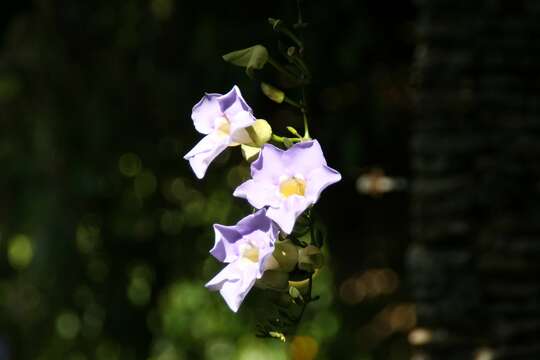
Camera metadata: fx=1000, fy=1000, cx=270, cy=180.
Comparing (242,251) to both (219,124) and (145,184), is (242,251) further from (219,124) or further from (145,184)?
(145,184)

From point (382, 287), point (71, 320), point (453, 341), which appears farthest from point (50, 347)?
point (453, 341)

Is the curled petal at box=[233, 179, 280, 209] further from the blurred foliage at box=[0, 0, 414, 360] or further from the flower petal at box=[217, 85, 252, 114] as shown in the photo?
the blurred foliage at box=[0, 0, 414, 360]

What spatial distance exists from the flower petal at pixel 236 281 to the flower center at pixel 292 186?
7 cm

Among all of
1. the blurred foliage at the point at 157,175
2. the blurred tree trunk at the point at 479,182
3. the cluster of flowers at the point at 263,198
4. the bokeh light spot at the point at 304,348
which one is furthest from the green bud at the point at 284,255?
the bokeh light spot at the point at 304,348

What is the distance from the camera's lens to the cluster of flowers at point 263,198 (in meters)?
0.80

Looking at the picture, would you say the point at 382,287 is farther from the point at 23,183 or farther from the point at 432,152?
the point at 432,152

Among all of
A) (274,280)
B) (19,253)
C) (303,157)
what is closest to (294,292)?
(274,280)

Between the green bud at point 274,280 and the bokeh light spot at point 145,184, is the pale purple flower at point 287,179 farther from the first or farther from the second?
the bokeh light spot at point 145,184

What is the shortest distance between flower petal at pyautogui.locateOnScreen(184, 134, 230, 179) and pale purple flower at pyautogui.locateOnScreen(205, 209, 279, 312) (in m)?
0.06

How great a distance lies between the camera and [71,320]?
3066 mm

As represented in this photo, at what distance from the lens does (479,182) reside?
1819 millimetres

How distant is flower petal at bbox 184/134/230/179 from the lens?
2.87ft

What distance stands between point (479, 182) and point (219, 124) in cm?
101

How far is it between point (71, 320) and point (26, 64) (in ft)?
2.59
